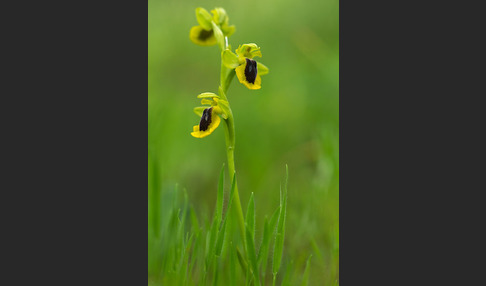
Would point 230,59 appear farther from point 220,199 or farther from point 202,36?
point 220,199

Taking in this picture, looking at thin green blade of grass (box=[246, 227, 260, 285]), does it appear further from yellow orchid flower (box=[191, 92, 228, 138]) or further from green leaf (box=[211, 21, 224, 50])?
green leaf (box=[211, 21, 224, 50])

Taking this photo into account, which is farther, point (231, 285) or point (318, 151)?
point (318, 151)

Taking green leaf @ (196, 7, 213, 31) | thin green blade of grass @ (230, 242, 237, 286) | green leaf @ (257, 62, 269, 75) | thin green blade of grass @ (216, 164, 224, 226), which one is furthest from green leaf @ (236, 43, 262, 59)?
thin green blade of grass @ (230, 242, 237, 286)

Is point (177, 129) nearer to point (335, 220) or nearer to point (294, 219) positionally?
point (294, 219)

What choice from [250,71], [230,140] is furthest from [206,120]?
[250,71]

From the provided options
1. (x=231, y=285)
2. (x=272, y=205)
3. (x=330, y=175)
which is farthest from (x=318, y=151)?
(x=231, y=285)
